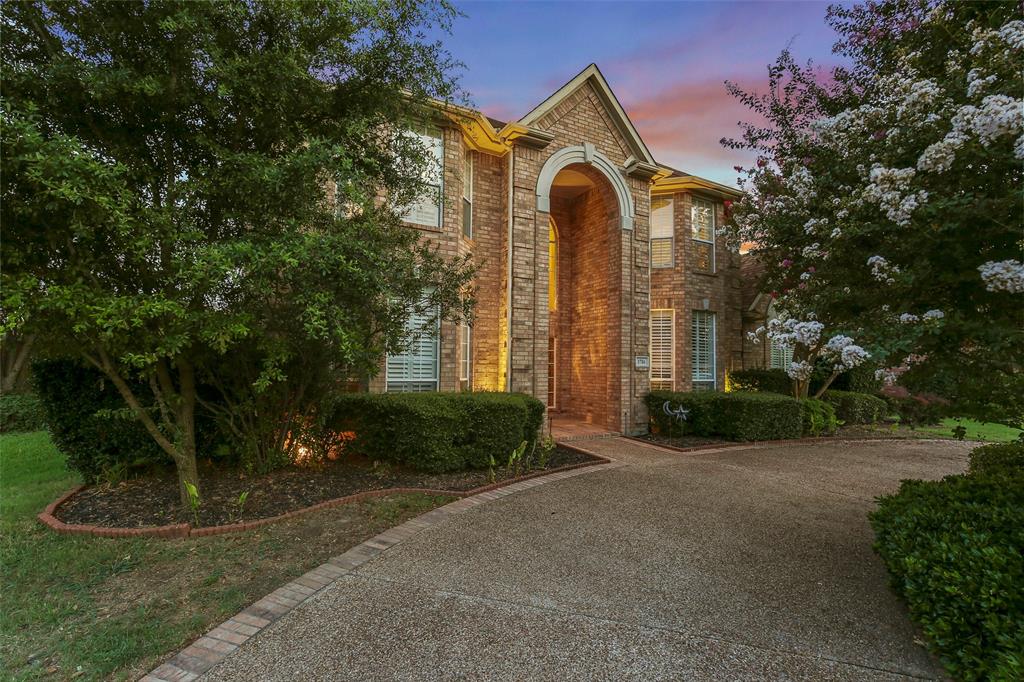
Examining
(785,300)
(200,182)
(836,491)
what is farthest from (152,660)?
(836,491)

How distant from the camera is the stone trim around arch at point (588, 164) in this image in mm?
9859

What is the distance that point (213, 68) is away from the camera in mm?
3775

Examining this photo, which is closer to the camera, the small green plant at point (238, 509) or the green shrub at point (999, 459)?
the green shrub at point (999, 459)

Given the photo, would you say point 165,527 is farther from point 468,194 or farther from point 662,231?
point 662,231

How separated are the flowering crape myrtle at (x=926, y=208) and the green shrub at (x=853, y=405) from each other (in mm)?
9819

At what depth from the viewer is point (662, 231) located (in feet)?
41.4

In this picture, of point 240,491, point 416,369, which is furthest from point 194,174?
Result: point 416,369

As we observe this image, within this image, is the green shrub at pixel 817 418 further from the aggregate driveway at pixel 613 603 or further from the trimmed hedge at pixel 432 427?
the trimmed hedge at pixel 432 427

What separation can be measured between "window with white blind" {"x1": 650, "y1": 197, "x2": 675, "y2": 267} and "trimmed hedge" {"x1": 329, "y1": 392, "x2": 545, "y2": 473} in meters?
7.44

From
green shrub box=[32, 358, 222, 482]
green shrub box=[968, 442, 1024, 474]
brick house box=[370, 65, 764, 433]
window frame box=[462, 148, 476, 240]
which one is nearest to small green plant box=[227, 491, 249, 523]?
green shrub box=[32, 358, 222, 482]

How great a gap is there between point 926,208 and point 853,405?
11.6 m

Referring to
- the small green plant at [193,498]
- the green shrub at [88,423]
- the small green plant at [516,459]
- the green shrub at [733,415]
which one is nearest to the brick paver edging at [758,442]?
the green shrub at [733,415]

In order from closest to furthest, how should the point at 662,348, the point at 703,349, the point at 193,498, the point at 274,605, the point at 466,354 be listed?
the point at 274,605 < the point at 193,498 < the point at 466,354 < the point at 662,348 < the point at 703,349

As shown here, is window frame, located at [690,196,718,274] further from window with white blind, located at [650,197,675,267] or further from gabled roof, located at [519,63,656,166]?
gabled roof, located at [519,63,656,166]
